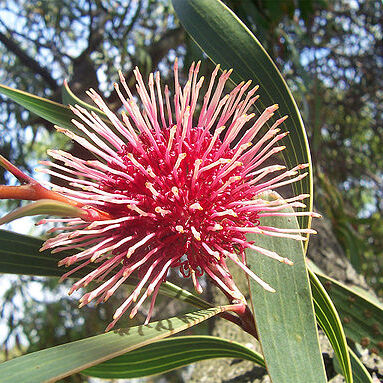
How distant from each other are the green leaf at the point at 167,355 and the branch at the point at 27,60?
1.95 metres

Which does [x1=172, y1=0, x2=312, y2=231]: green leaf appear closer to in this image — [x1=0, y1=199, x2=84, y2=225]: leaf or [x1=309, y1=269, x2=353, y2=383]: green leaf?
[x1=309, y1=269, x2=353, y2=383]: green leaf

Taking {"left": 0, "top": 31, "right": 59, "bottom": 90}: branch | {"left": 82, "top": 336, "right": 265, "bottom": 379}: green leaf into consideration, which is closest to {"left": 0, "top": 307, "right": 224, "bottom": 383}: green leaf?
{"left": 82, "top": 336, "right": 265, "bottom": 379}: green leaf

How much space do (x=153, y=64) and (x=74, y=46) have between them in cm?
100

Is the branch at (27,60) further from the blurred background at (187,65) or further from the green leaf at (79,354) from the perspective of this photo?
the green leaf at (79,354)

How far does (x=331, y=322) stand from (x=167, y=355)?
45 cm

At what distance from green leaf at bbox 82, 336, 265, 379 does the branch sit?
195 cm

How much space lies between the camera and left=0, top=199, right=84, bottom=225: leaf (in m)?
0.57

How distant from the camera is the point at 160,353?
43.7 inches

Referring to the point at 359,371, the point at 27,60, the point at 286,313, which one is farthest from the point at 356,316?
the point at 27,60

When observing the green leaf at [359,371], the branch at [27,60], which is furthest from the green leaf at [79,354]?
the branch at [27,60]

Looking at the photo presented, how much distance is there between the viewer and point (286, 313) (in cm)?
77

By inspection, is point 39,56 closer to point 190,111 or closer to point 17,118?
point 17,118

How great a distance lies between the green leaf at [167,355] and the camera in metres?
1.09

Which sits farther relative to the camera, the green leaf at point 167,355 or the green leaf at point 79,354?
the green leaf at point 167,355
